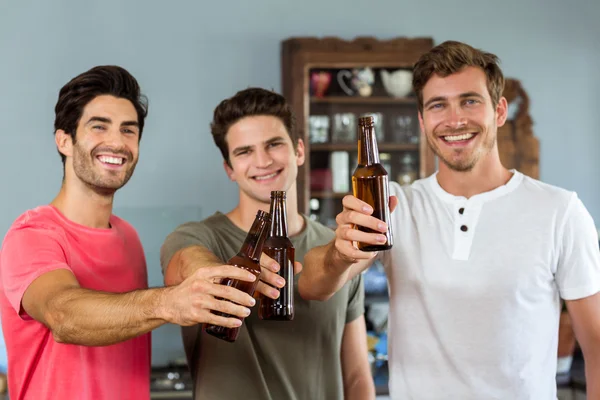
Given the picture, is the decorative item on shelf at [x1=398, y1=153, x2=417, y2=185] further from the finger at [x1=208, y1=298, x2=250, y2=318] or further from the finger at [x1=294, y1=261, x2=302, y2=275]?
the finger at [x1=208, y1=298, x2=250, y2=318]

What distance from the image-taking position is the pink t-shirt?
1.45 meters

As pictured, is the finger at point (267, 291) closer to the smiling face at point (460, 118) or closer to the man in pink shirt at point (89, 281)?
the man in pink shirt at point (89, 281)

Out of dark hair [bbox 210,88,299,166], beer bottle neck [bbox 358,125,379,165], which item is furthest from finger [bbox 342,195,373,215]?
dark hair [bbox 210,88,299,166]

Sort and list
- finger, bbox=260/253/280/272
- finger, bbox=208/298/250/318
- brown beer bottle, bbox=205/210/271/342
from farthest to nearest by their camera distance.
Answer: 1. finger, bbox=260/253/280/272
2. brown beer bottle, bbox=205/210/271/342
3. finger, bbox=208/298/250/318

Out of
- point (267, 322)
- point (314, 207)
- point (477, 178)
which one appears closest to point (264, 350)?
point (267, 322)

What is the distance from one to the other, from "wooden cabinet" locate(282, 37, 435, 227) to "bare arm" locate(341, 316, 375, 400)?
1.47 m

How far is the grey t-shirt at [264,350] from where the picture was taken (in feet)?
5.18

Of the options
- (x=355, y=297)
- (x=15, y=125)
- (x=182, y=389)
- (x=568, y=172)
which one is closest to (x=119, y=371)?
(x=355, y=297)

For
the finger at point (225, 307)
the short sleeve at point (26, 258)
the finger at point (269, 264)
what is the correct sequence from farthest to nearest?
the short sleeve at point (26, 258)
the finger at point (269, 264)
the finger at point (225, 307)

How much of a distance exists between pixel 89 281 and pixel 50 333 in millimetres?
134

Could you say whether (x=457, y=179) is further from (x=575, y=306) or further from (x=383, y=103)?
(x=383, y=103)

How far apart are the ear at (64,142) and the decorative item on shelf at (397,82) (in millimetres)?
1973

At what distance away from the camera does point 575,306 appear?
1.51 meters

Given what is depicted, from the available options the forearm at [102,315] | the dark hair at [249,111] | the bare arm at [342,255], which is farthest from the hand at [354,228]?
the dark hair at [249,111]
